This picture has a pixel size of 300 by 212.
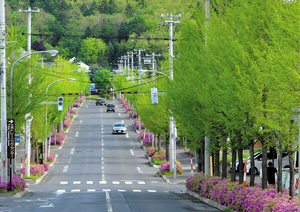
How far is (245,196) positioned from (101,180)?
945 inches

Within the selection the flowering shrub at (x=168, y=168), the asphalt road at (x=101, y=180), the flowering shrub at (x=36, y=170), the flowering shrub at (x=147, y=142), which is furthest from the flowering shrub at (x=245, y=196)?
the flowering shrub at (x=147, y=142)

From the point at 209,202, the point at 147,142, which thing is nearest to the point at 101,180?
the point at 209,202

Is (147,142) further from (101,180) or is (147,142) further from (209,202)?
(209,202)

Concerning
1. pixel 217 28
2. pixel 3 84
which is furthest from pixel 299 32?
pixel 3 84

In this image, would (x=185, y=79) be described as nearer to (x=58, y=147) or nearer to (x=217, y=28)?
(x=217, y=28)

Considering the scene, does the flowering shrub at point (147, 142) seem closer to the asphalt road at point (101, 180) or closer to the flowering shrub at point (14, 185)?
the asphalt road at point (101, 180)

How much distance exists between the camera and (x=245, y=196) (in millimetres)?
17172

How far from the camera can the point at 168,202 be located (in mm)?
22938

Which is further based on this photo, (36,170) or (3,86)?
(36,170)

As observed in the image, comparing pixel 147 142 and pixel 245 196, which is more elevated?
pixel 245 196

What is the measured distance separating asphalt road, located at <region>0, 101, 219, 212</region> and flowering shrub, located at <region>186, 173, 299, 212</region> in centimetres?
75

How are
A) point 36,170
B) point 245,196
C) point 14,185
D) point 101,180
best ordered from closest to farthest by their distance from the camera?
point 245,196 < point 14,185 < point 101,180 < point 36,170

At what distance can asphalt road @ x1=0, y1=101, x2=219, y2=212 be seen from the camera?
21.1 meters

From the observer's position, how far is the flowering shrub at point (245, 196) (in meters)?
14.4
